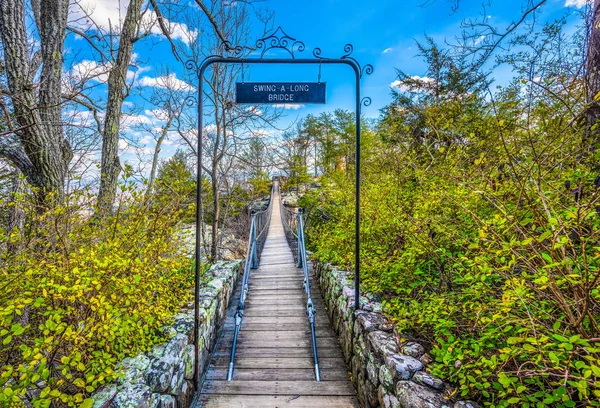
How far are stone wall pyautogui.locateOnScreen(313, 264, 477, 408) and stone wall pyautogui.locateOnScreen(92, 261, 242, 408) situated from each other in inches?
47.0

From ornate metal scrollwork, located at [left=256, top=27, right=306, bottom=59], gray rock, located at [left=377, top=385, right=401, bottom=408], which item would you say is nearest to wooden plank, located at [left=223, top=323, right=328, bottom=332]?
gray rock, located at [left=377, top=385, right=401, bottom=408]

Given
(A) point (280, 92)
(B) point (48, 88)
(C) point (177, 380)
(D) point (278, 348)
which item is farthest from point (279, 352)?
(B) point (48, 88)

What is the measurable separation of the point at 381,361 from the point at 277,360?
102 centimetres

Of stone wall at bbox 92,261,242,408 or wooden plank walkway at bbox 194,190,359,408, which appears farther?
wooden plank walkway at bbox 194,190,359,408

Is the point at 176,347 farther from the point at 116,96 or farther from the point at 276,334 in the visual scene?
the point at 116,96

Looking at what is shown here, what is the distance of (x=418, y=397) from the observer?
4.06 feet

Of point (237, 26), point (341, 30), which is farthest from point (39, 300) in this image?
point (237, 26)

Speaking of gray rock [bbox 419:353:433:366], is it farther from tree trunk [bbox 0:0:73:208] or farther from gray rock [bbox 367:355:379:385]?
tree trunk [bbox 0:0:73:208]

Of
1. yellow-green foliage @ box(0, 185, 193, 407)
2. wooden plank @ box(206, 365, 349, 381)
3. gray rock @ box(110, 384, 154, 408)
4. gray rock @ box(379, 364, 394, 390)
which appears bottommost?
wooden plank @ box(206, 365, 349, 381)

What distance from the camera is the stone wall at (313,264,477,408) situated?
1267mm

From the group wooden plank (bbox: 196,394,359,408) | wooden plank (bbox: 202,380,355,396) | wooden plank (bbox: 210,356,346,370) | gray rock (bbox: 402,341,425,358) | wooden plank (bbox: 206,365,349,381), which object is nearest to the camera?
gray rock (bbox: 402,341,425,358)

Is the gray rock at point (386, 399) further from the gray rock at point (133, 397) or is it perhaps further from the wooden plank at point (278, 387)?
the gray rock at point (133, 397)

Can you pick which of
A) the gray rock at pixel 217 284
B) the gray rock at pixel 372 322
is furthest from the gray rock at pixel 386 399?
the gray rock at pixel 217 284

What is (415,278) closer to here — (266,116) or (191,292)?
(191,292)
